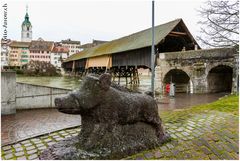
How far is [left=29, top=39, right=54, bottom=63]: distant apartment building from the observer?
281 ft

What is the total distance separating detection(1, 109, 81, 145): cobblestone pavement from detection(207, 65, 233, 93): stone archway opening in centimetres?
1484

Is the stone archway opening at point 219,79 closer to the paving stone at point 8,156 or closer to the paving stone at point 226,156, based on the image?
the paving stone at point 226,156

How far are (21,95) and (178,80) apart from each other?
17390 mm

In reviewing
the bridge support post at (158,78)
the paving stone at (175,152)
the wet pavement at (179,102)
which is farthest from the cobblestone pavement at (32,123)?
the bridge support post at (158,78)

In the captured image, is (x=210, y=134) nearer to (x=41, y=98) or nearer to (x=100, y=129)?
(x=100, y=129)

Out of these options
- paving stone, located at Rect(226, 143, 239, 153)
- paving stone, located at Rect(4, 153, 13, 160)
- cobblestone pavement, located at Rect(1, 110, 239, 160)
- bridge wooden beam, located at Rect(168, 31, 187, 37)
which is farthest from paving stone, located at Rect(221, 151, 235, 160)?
bridge wooden beam, located at Rect(168, 31, 187, 37)

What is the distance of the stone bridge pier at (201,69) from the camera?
17.4 metres

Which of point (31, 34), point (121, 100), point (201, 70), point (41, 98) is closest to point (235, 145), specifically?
point (121, 100)

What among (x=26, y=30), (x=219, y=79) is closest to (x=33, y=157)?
(x=219, y=79)

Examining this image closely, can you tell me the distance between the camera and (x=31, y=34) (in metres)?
109

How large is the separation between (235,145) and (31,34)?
381 feet

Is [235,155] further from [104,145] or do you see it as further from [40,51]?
[40,51]

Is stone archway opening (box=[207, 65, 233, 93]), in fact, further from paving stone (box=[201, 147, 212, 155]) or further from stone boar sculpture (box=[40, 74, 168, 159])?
stone boar sculpture (box=[40, 74, 168, 159])

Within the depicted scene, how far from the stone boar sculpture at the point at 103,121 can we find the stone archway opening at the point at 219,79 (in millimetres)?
16885
